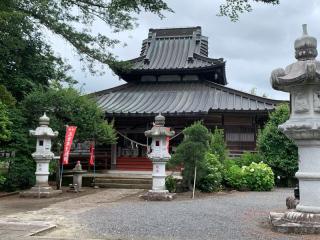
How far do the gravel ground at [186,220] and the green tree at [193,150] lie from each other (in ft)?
8.31

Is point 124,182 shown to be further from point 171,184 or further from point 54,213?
point 54,213

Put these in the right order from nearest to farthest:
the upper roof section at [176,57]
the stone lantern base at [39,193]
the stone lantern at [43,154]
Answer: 1. the stone lantern base at [39,193]
2. the stone lantern at [43,154]
3. the upper roof section at [176,57]

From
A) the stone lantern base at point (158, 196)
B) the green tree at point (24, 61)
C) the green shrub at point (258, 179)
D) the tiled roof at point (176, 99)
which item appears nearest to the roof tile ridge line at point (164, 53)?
the tiled roof at point (176, 99)

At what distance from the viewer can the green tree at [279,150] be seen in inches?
728

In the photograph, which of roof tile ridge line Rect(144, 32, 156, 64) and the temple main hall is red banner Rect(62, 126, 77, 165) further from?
roof tile ridge line Rect(144, 32, 156, 64)

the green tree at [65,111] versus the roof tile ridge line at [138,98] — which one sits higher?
the roof tile ridge line at [138,98]

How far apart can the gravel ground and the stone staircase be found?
5.28m

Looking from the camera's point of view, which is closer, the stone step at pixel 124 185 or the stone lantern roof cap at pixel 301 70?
the stone lantern roof cap at pixel 301 70

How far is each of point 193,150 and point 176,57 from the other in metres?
14.7

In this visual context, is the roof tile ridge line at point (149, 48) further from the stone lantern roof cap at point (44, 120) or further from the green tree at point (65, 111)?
the stone lantern roof cap at point (44, 120)

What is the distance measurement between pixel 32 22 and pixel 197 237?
16932 millimetres

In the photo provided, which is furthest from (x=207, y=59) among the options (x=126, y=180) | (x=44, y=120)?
(x=44, y=120)

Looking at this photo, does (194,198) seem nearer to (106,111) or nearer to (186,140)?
(186,140)

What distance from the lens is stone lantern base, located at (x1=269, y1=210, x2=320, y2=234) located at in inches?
291
